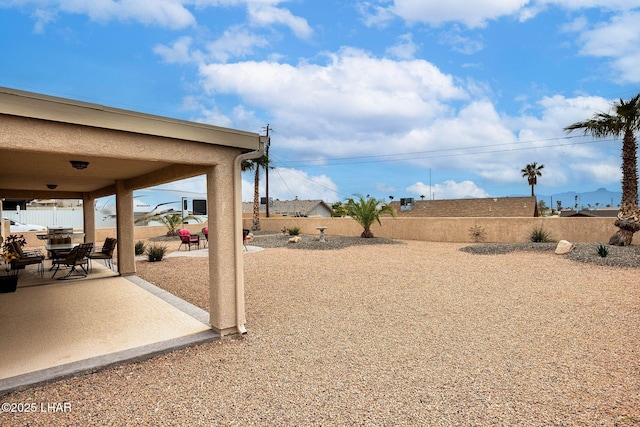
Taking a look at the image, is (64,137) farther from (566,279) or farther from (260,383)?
(566,279)

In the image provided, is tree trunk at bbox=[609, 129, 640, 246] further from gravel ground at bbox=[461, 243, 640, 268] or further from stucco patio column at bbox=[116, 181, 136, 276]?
A: stucco patio column at bbox=[116, 181, 136, 276]

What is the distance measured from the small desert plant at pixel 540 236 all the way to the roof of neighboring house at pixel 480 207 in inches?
575

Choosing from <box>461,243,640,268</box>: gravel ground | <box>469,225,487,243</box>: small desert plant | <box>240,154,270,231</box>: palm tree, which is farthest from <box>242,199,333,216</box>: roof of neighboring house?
<box>461,243,640,268</box>: gravel ground

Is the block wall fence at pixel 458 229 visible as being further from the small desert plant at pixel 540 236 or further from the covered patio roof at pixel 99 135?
the covered patio roof at pixel 99 135

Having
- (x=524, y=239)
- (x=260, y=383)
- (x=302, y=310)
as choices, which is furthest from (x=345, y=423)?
(x=524, y=239)

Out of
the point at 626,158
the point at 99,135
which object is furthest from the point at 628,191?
the point at 99,135

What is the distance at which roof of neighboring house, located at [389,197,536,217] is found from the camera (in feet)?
101

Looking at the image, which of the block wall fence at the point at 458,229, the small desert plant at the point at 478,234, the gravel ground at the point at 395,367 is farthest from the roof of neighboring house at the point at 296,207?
the gravel ground at the point at 395,367

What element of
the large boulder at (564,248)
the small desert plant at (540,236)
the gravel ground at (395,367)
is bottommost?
the gravel ground at (395,367)

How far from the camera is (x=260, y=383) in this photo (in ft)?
12.3

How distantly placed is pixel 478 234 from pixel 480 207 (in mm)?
16529

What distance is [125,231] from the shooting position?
962 cm

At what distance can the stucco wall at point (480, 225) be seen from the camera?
15.3 metres

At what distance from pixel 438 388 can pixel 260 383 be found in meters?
1.82
